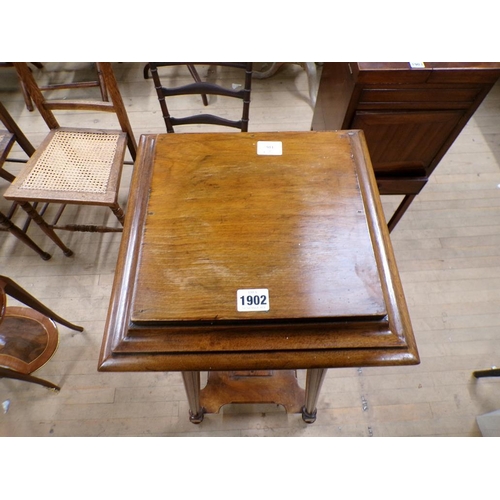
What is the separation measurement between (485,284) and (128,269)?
1815 mm

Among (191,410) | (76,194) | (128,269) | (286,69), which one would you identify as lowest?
(191,410)

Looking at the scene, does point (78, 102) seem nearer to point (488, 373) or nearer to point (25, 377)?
point (25, 377)

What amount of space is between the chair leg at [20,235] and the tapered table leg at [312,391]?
1.50 meters

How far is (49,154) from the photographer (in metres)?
1.63

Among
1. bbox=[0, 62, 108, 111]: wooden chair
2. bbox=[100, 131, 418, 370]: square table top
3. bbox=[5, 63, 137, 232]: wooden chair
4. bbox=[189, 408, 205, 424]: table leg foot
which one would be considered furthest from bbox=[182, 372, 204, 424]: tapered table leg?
bbox=[0, 62, 108, 111]: wooden chair

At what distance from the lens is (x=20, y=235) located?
172 cm

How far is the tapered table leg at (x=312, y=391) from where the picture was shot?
109 cm

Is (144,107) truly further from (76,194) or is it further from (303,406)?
(303,406)

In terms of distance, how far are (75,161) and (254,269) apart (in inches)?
48.1

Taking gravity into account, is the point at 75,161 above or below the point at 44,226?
above

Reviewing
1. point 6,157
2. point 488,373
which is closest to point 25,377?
point 6,157

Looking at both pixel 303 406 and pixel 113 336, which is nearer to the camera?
pixel 113 336

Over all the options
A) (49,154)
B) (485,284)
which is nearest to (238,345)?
(49,154)

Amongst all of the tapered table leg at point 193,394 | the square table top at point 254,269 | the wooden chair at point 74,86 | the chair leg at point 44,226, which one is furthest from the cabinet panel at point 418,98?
the wooden chair at point 74,86
